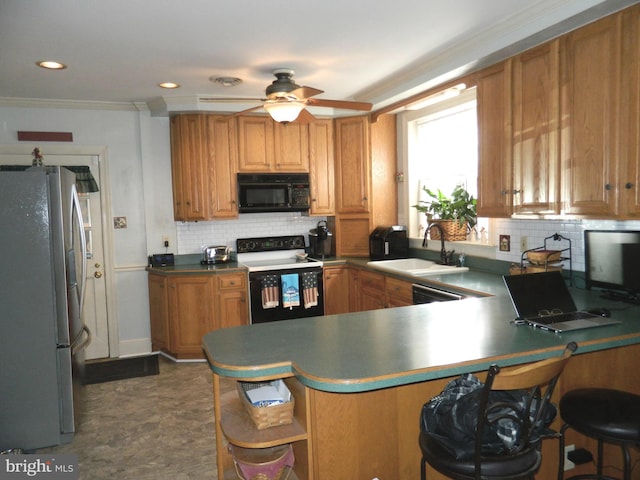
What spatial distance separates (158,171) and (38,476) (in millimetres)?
3205

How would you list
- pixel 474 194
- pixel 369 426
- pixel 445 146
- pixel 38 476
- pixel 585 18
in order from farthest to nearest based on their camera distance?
pixel 445 146, pixel 474 194, pixel 585 18, pixel 38 476, pixel 369 426

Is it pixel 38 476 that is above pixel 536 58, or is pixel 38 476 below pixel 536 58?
below

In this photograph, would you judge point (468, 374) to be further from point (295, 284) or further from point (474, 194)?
point (295, 284)

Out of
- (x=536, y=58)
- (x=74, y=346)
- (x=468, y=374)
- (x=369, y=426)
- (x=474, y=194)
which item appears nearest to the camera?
(x=468, y=374)

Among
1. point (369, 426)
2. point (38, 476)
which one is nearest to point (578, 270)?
point (369, 426)

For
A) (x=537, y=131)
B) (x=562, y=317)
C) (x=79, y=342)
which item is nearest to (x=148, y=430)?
(x=79, y=342)

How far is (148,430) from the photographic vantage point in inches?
125

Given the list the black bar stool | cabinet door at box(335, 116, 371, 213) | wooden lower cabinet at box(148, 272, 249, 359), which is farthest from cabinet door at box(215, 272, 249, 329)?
the black bar stool

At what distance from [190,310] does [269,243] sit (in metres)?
1.17

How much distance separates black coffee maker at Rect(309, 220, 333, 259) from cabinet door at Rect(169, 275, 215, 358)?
122 cm

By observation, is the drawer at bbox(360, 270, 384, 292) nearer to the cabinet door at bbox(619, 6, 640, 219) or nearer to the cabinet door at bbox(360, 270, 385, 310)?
the cabinet door at bbox(360, 270, 385, 310)

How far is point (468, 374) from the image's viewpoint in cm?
171

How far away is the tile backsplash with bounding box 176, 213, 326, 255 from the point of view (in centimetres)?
Answer: 501

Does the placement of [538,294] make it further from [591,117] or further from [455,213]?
[455,213]
